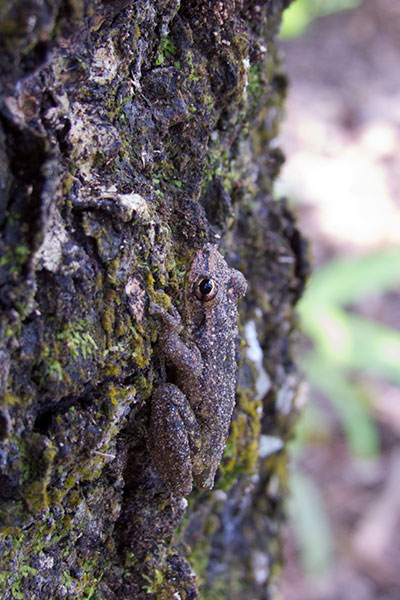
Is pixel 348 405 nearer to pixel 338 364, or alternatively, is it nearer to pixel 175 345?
pixel 338 364

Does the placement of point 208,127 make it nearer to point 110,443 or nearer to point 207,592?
point 110,443

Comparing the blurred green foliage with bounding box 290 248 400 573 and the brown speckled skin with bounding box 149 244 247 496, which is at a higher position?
the blurred green foliage with bounding box 290 248 400 573

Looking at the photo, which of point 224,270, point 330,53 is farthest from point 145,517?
point 330,53

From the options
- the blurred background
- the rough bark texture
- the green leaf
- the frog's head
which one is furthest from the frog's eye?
the green leaf

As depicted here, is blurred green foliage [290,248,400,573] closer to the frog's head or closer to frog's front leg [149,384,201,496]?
the frog's head

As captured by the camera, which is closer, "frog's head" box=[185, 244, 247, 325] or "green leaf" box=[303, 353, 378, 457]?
"frog's head" box=[185, 244, 247, 325]

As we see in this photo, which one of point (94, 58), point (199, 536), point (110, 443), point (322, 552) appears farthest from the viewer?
point (322, 552)
